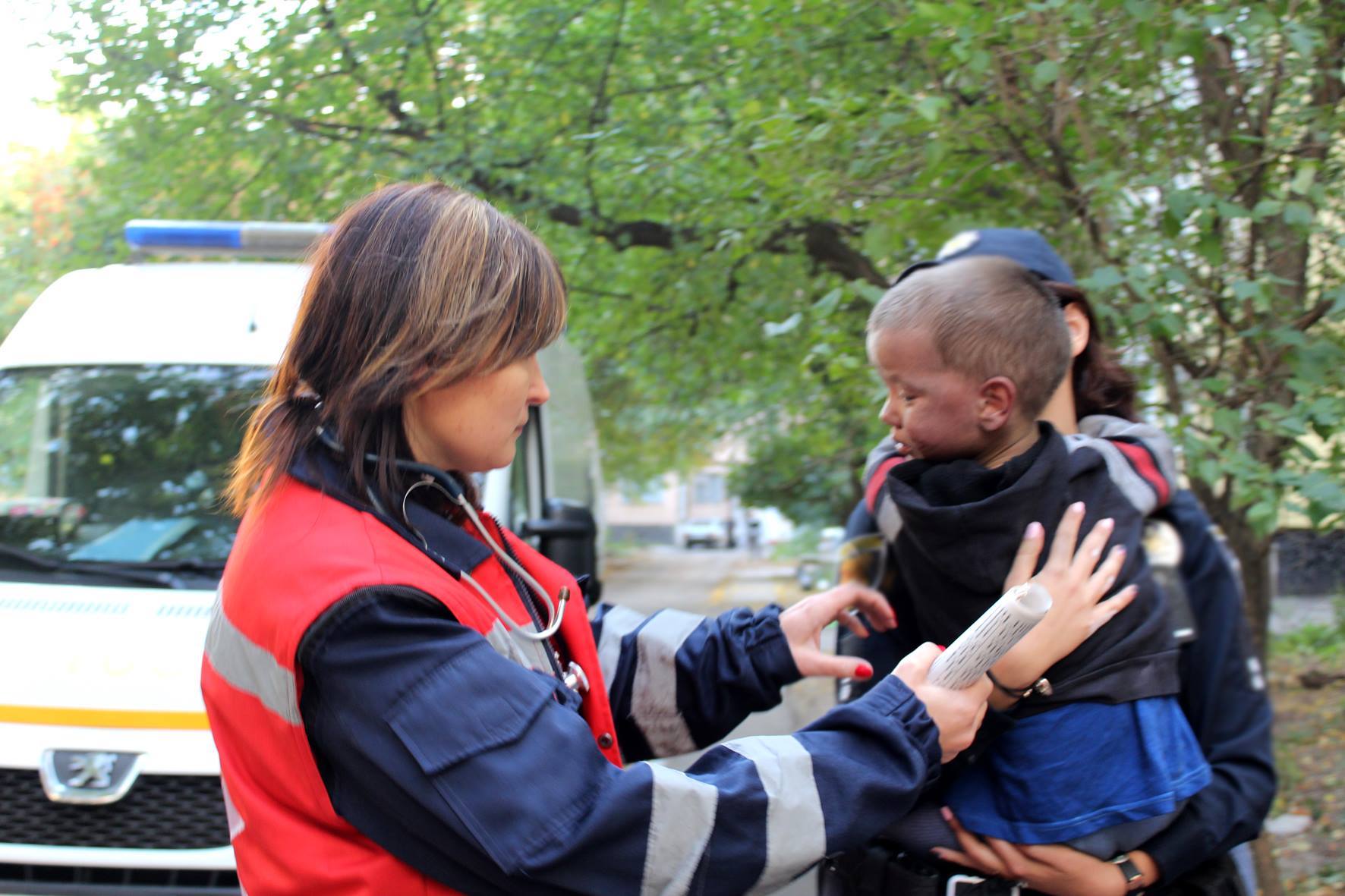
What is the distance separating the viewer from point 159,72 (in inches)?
223

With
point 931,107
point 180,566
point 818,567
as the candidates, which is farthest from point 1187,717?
point 818,567

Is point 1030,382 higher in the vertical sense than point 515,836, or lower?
higher

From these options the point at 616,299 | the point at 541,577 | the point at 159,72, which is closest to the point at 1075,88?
the point at 541,577

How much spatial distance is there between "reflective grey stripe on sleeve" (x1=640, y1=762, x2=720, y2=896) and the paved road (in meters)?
2.01

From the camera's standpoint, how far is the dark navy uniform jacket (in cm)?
168

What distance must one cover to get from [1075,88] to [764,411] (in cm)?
940

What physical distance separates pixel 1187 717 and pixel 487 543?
120 centimetres

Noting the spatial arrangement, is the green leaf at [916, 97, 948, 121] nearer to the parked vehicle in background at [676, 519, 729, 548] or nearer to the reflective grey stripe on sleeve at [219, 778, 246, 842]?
the reflective grey stripe on sleeve at [219, 778, 246, 842]

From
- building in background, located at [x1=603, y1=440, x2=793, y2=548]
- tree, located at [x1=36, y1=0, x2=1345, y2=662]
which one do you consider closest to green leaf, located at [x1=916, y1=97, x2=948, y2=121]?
tree, located at [x1=36, y1=0, x2=1345, y2=662]

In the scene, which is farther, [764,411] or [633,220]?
[764,411]

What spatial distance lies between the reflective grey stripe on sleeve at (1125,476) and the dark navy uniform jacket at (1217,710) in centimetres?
15

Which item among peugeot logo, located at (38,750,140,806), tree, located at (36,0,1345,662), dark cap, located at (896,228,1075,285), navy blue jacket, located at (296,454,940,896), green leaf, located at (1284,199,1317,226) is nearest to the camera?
navy blue jacket, located at (296,454,940,896)

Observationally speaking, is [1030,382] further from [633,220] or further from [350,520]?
[633,220]

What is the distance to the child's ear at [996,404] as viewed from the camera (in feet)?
5.36
